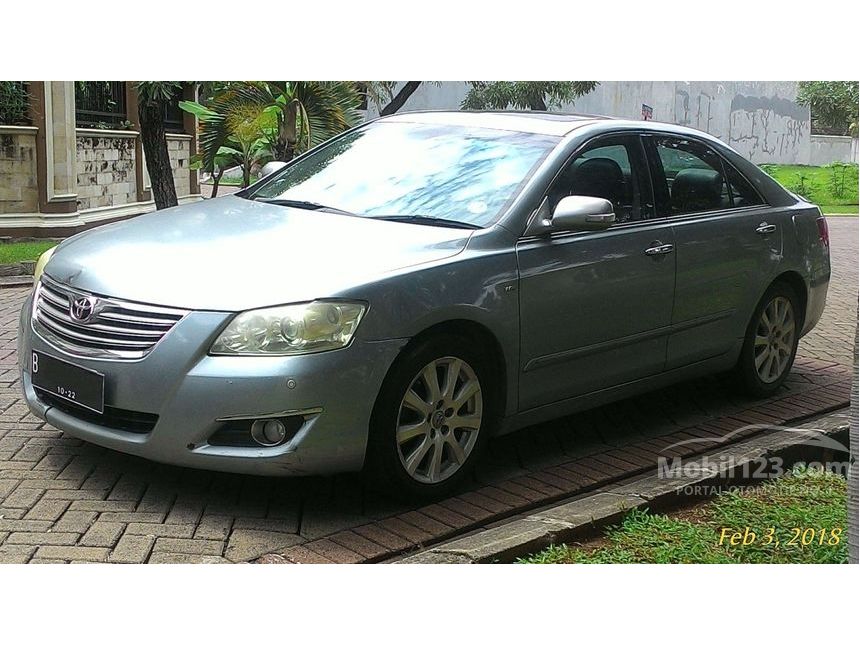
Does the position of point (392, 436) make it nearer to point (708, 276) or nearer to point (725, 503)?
point (725, 503)

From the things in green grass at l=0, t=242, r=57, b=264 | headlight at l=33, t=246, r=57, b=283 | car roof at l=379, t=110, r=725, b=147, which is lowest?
green grass at l=0, t=242, r=57, b=264

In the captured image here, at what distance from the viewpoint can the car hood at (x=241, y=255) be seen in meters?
3.96

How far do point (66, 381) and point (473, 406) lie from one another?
1589 mm

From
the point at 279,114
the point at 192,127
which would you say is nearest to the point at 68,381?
the point at 279,114

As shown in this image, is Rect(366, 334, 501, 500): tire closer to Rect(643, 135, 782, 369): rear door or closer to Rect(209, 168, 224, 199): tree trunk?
Rect(643, 135, 782, 369): rear door

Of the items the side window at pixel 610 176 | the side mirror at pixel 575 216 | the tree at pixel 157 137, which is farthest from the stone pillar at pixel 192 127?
the side mirror at pixel 575 216

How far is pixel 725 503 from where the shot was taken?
4.54 m

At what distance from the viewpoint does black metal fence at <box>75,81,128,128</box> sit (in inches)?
235

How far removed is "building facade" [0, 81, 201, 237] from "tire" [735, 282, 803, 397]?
11.0 ft

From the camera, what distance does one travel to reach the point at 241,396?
382cm

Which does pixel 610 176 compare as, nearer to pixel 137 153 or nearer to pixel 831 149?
pixel 831 149

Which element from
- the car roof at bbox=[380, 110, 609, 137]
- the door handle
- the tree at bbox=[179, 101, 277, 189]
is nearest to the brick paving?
the door handle

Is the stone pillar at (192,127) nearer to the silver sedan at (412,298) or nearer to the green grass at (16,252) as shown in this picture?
the green grass at (16,252)
